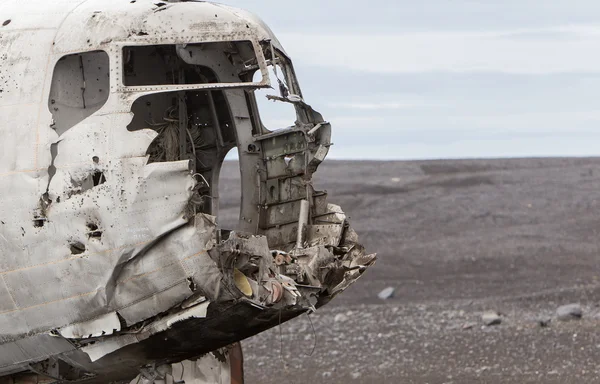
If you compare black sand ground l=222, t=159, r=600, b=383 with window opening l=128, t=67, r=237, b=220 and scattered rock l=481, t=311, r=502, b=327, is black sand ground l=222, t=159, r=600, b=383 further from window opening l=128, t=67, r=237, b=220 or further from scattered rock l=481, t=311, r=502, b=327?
window opening l=128, t=67, r=237, b=220

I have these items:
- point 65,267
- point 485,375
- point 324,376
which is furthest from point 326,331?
point 65,267

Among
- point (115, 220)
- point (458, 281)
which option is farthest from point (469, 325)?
point (115, 220)

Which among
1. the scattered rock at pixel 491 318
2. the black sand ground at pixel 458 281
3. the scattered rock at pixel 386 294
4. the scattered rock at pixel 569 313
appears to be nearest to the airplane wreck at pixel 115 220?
the black sand ground at pixel 458 281

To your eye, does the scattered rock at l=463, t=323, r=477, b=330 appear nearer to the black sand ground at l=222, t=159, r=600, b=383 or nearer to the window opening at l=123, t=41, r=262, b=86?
the black sand ground at l=222, t=159, r=600, b=383

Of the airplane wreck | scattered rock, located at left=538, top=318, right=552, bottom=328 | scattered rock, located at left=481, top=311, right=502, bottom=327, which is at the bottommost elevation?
scattered rock, located at left=481, top=311, right=502, bottom=327

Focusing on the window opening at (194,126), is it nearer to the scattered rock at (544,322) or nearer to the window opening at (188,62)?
the window opening at (188,62)

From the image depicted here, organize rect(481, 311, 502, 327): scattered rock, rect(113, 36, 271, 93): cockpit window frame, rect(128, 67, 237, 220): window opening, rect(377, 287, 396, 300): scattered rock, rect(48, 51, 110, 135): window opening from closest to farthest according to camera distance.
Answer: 1. rect(113, 36, 271, 93): cockpit window frame
2. rect(48, 51, 110, 135): window opening
3. rect(128, 67, 237, 220): window opening
4. rect(481, 311, 502, 327): scattered rock
5. rect(377, 287, 396, 300): scattered rock

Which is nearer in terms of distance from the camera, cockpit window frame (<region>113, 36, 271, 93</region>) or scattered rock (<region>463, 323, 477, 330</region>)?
cockpit window frame (<region>113, 36, 271, 93</region>)

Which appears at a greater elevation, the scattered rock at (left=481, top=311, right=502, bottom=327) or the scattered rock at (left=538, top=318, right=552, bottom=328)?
the scattered rock at (left=538, top=318, right=552, bottom=328)

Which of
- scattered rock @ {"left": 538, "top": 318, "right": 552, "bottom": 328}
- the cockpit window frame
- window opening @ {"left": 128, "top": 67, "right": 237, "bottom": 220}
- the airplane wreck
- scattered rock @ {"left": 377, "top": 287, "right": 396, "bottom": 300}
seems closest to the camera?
the airplane wreck

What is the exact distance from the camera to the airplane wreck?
35.0 feet

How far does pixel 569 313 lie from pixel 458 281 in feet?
22.6

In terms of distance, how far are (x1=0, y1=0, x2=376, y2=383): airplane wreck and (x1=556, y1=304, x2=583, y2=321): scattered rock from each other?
15745mm

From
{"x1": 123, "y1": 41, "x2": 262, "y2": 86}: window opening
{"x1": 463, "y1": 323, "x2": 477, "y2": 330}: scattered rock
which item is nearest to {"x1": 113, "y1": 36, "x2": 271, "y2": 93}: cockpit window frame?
{"x1": 123, "y1": 41, "x2": 262, "y2": 86}: window opening
